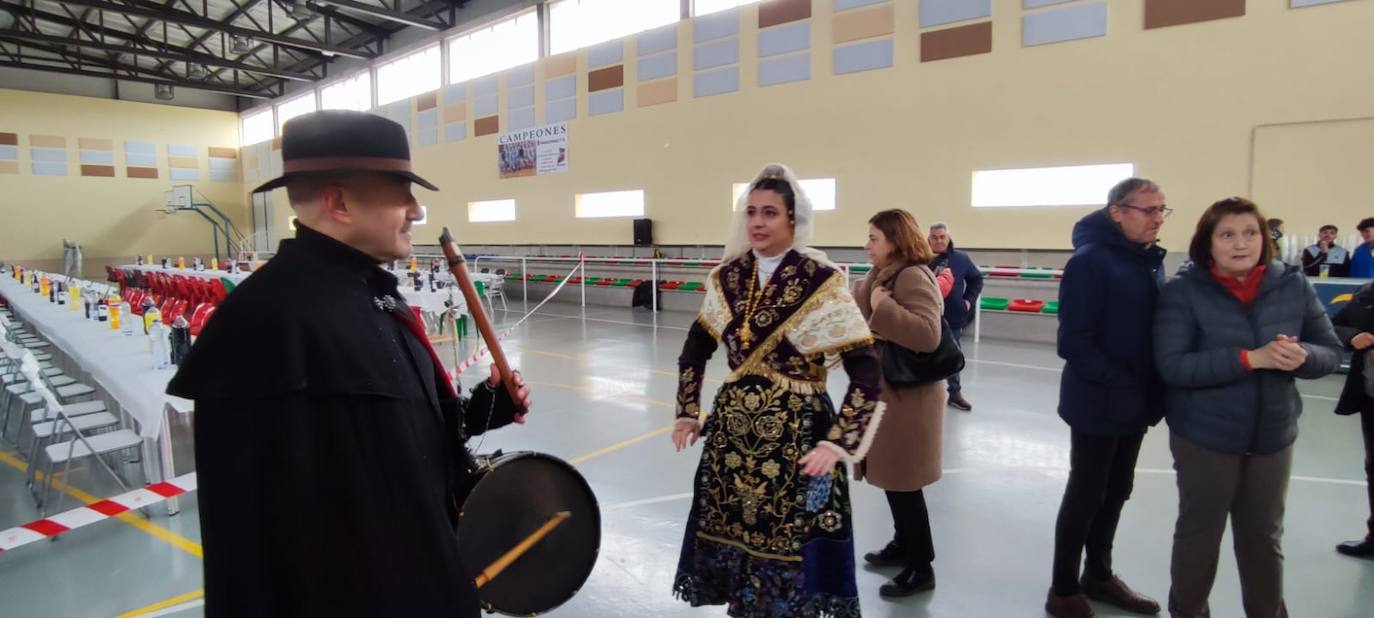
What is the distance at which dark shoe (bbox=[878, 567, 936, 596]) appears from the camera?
2785 millimetres

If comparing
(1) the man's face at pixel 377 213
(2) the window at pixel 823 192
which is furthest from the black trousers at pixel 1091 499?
(2) the window at pixel 823 192

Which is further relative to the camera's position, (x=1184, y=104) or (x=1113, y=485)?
(x=1184, y=104)

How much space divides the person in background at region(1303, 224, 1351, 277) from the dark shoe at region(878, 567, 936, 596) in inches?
280

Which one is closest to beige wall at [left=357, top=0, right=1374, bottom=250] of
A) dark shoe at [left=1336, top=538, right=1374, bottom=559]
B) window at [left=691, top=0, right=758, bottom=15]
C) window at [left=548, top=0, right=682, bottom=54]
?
window at [left=691, top=0, right=758, bottom=15]

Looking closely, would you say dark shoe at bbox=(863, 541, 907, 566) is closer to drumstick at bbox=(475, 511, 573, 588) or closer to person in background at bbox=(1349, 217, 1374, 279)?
drumstick at bbox=(475, 511, 573, 588)

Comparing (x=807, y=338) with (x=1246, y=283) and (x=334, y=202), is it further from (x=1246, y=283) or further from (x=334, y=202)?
(x=1246, y=283)

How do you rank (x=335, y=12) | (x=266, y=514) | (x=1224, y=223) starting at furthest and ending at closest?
(x=335, y=12)
(x=1224, y=223)
(x=266, y=514)

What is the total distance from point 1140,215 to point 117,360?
18.1ft

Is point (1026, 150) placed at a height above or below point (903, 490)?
above

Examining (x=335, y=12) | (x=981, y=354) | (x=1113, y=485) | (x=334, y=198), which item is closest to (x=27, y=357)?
(x=334, y=198)

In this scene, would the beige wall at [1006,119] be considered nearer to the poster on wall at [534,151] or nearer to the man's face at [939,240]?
the poster on wall at [534,151]

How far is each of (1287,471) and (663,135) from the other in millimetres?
12293

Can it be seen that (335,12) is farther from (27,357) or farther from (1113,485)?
(1113,485)

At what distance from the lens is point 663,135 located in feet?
44.6
